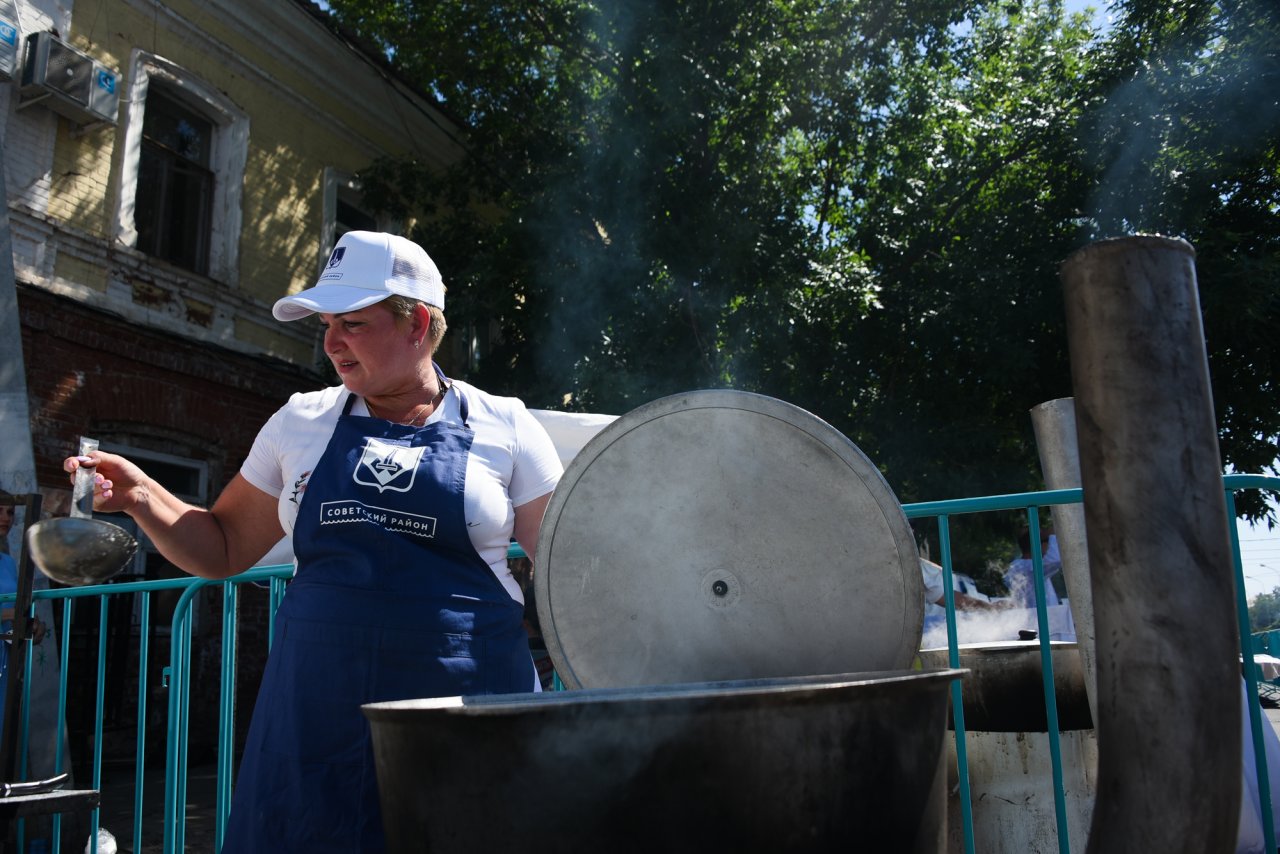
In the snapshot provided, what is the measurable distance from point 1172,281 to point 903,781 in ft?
1.94

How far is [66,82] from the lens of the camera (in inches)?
325

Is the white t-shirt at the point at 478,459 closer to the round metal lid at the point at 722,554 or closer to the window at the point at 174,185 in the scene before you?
the round metal lid at the point at 722,554

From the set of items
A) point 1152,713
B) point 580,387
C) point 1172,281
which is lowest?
point 1152,713

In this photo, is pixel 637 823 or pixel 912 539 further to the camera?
pixel 912 539

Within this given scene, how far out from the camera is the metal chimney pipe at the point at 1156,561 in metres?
0.98

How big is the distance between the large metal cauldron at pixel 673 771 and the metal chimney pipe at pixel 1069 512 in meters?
1.88

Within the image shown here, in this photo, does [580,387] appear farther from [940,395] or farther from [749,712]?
[749,712]

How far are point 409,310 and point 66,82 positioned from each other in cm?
800

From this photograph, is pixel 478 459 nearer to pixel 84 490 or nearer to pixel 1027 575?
pixel 84 490

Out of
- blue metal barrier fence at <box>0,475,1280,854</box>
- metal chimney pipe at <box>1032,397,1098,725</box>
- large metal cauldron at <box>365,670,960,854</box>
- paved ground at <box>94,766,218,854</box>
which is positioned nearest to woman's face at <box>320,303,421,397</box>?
large metal cauldron at <box>365,670,960,854</box>

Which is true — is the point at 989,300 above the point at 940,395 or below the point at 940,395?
above

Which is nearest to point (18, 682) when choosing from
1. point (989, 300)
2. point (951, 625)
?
point (951, 625)

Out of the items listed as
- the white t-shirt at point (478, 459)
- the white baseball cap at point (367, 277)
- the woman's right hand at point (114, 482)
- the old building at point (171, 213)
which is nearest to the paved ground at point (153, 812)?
the old building at point (171, 213)

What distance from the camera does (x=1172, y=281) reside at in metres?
1.03
